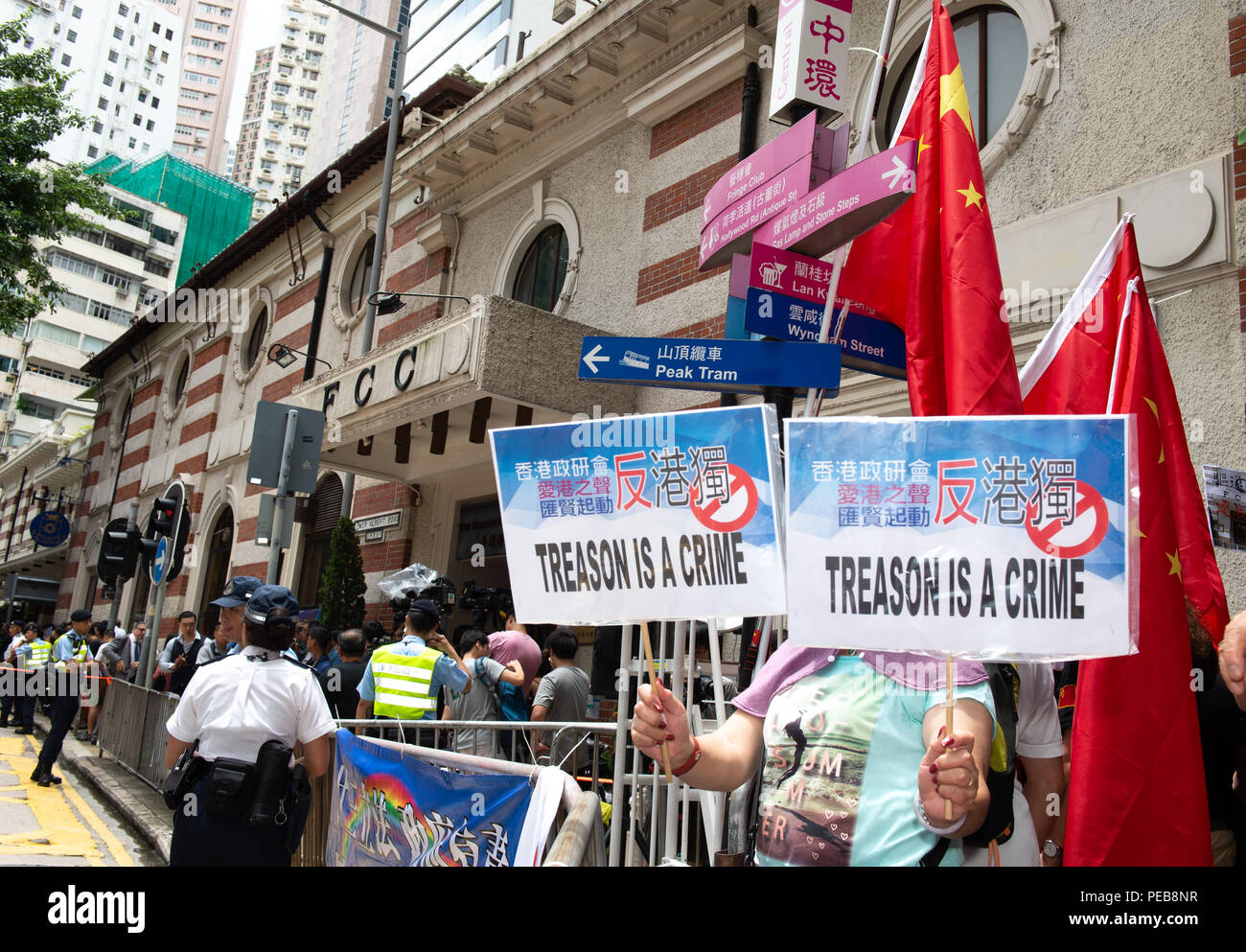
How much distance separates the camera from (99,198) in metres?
20.1

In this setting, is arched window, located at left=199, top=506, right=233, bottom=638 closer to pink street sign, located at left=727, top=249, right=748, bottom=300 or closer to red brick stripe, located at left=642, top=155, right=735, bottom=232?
red brick stripe, located at left=642, top=155, right=735, bottom=232

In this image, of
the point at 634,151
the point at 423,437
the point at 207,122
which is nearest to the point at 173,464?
the point at 423,437

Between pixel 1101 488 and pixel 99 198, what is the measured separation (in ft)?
73.5

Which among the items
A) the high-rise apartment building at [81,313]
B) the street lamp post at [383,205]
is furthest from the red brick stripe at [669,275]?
the high-rise apartment building at [81,313]

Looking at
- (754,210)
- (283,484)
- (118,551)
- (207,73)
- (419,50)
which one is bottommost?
(118,551)

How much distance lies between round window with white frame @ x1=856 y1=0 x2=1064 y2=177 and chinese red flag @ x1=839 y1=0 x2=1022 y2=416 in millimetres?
3187

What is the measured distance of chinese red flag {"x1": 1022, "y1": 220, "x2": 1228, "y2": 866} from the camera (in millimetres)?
3146

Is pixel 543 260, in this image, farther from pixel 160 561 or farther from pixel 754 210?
pixel 754 210

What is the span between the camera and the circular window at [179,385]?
80.9 ft

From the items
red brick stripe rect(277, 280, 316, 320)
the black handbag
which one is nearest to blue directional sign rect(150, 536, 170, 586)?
the black handbag

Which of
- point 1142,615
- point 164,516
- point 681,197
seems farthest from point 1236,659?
point 164,516

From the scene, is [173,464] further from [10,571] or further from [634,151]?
[10,571]

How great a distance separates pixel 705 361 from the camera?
423cm

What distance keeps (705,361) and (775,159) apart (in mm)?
1384
